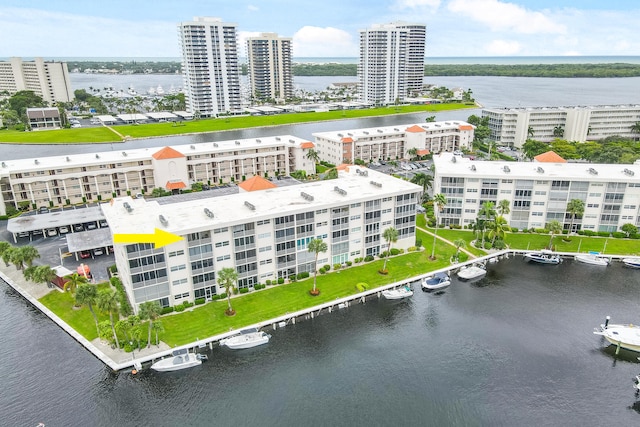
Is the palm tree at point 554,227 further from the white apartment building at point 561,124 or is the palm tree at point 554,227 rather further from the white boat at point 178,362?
the white apartment building at point 561,124

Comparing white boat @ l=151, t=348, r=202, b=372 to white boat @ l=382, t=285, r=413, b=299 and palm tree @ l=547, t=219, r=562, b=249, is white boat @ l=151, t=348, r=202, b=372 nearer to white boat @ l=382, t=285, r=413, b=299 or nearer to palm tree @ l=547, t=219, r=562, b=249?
white boat @ l=382, t=285, r=413, b=299

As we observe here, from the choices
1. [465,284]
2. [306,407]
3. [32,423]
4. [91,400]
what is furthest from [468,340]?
[32,423]

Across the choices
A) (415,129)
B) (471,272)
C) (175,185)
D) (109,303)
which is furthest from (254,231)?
(415,129)

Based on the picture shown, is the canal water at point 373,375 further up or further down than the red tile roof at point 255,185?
further down

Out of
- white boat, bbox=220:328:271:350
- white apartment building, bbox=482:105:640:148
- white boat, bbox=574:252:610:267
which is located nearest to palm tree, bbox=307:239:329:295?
white boat, bbox=220:328:271:350

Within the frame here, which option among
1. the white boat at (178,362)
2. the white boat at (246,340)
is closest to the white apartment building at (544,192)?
the white boat at (246,340)

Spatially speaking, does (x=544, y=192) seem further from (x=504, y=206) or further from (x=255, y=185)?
(x=255, y=185)
